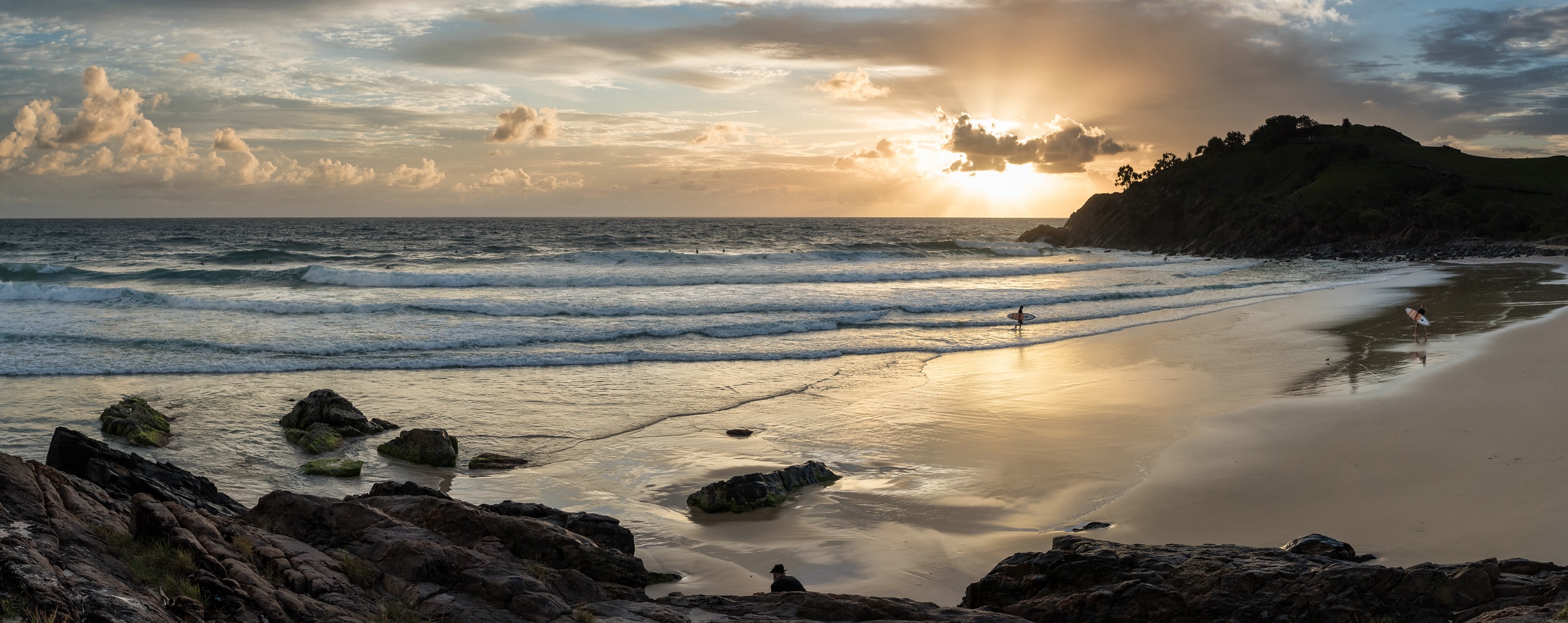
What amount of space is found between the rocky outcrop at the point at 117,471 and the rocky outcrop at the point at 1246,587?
7.88 m

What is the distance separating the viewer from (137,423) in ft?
48.8

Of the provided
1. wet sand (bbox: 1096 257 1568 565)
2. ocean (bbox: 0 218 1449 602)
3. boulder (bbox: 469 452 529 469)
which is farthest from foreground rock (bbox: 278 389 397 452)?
wet sand (bbox: 1096 257 1568 565)

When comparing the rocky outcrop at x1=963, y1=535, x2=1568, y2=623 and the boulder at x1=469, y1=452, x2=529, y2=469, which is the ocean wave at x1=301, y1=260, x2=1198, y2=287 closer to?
the boulder at x1=469, y1=452, x2=529, y2=469

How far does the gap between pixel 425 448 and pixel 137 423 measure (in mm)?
5363

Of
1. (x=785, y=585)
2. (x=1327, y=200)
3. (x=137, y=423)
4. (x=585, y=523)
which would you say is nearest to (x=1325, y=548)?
(x=785, y=585)

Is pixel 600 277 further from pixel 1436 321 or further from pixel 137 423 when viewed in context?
pixel 1436 321

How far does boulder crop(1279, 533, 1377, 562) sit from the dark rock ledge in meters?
0.02

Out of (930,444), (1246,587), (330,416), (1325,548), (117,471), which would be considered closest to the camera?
(1246,587)

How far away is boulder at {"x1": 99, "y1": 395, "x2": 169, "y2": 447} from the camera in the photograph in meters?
14.6

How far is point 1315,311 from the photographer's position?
32.6 metres

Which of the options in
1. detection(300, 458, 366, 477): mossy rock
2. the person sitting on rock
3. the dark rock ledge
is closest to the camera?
the dark rock ledge

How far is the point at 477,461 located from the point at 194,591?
8162mm

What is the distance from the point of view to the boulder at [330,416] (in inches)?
613

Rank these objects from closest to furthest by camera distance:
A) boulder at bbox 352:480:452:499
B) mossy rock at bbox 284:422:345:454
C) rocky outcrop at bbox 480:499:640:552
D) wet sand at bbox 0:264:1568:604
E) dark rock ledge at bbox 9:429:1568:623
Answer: dark rock ledge at bbox 9:429:1568:623 < rocky outcrop at bbox 480:499:640:552 < boulder at bbox 352:480:452:499 < wet sand at bbox 0:264:1568:604 < mossy rock at bbox 284:422:345:454
